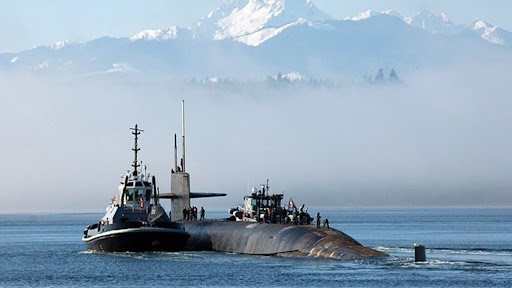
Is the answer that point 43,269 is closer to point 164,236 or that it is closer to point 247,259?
point 164,236

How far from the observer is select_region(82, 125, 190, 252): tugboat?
81.1 meters

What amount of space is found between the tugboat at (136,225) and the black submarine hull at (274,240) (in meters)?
4.48

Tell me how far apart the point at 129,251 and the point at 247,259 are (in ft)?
34.9

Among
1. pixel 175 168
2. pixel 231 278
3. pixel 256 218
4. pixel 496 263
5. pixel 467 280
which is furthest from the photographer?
pixel 175 168

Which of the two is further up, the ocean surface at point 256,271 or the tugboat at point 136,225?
the tugboat at point 136,225

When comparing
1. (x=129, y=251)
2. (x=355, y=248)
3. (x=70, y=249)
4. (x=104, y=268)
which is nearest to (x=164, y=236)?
(x=129, y=251)

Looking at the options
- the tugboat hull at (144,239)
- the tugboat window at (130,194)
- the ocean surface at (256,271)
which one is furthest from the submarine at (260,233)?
the tugboat window at (130,194)

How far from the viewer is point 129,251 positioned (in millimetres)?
82250

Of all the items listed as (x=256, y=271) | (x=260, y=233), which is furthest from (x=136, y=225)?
(x=256, y=271)

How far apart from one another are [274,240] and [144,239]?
33.9 feet

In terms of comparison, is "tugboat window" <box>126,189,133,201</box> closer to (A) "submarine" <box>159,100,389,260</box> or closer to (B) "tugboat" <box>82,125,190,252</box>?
(B) "tugboat" <box>82,125,190,252</box>

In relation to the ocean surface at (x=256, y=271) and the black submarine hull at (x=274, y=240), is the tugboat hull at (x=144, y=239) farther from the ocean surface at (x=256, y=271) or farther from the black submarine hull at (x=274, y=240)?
the black submarine hull at (x=274, y=240)

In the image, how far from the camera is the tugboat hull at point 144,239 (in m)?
80.8

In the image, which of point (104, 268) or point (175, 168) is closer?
point (104, 268)
